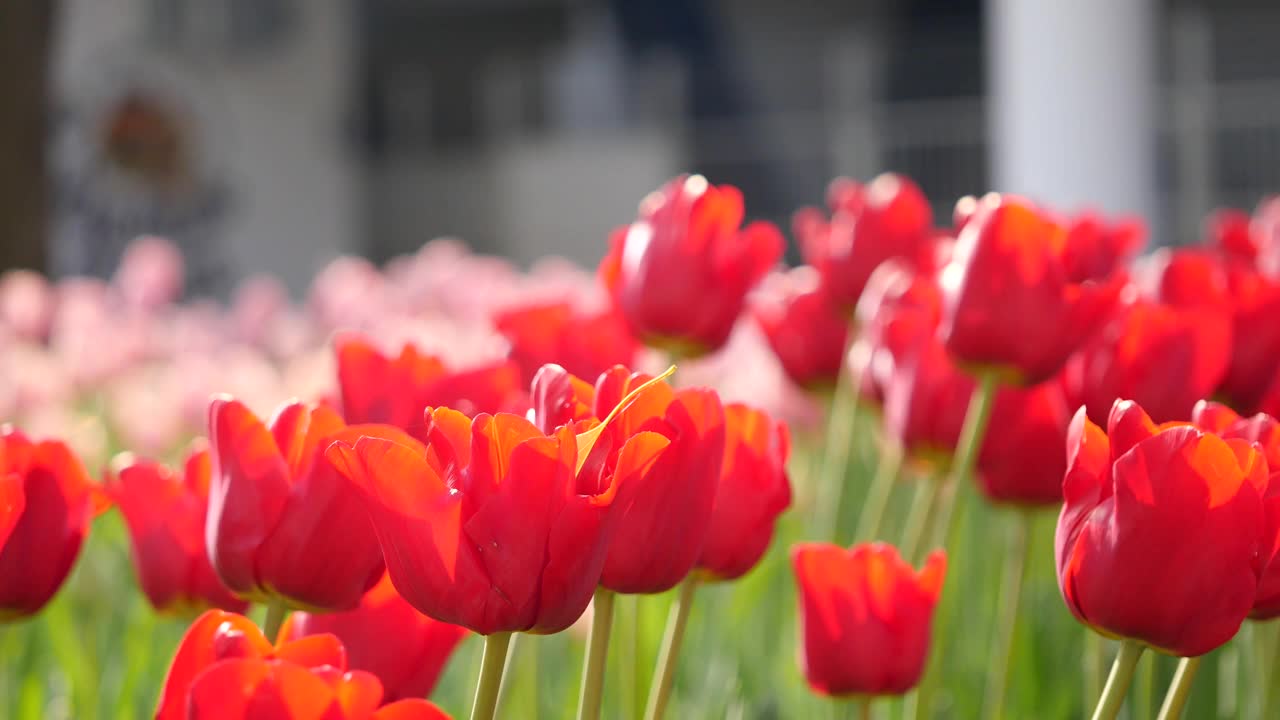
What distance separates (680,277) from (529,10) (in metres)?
9.48

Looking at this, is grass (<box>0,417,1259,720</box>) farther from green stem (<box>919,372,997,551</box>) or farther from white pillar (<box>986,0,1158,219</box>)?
white pillar (<box>986,0,1158,219</box>)

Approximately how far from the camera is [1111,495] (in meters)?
0.47

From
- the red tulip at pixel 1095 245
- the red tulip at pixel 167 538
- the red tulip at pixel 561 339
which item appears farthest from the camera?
the red tulip at pixel 561 339

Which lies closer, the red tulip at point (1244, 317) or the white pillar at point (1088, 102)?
the red tulip at point (1244, 317)

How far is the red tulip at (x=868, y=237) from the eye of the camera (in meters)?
0.96

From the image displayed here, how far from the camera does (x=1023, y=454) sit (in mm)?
793

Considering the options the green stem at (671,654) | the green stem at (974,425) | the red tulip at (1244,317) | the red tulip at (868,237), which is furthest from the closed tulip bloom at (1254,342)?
the green stem at (671,654)

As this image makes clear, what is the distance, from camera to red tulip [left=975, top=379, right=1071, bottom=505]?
789mm

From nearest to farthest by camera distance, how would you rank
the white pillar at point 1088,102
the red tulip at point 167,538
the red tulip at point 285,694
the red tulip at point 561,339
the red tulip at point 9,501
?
1. the red tulip at point 285,694
2. the red tulip at point 9,501
3. the red tulip at point 167,538
4. the red tulip at point 561,339
5. the white pillar at point 1088,102

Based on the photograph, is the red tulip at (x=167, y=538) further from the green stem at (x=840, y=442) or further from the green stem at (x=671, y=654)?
the green stem at (x=840, y=442)

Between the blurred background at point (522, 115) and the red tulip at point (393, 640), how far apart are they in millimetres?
6328

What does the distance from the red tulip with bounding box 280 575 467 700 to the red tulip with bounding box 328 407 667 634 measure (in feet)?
0.32

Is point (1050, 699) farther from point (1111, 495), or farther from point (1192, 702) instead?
point (1111, 495)

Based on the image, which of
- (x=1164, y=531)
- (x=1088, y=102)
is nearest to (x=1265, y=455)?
(x=1164, y=531)
